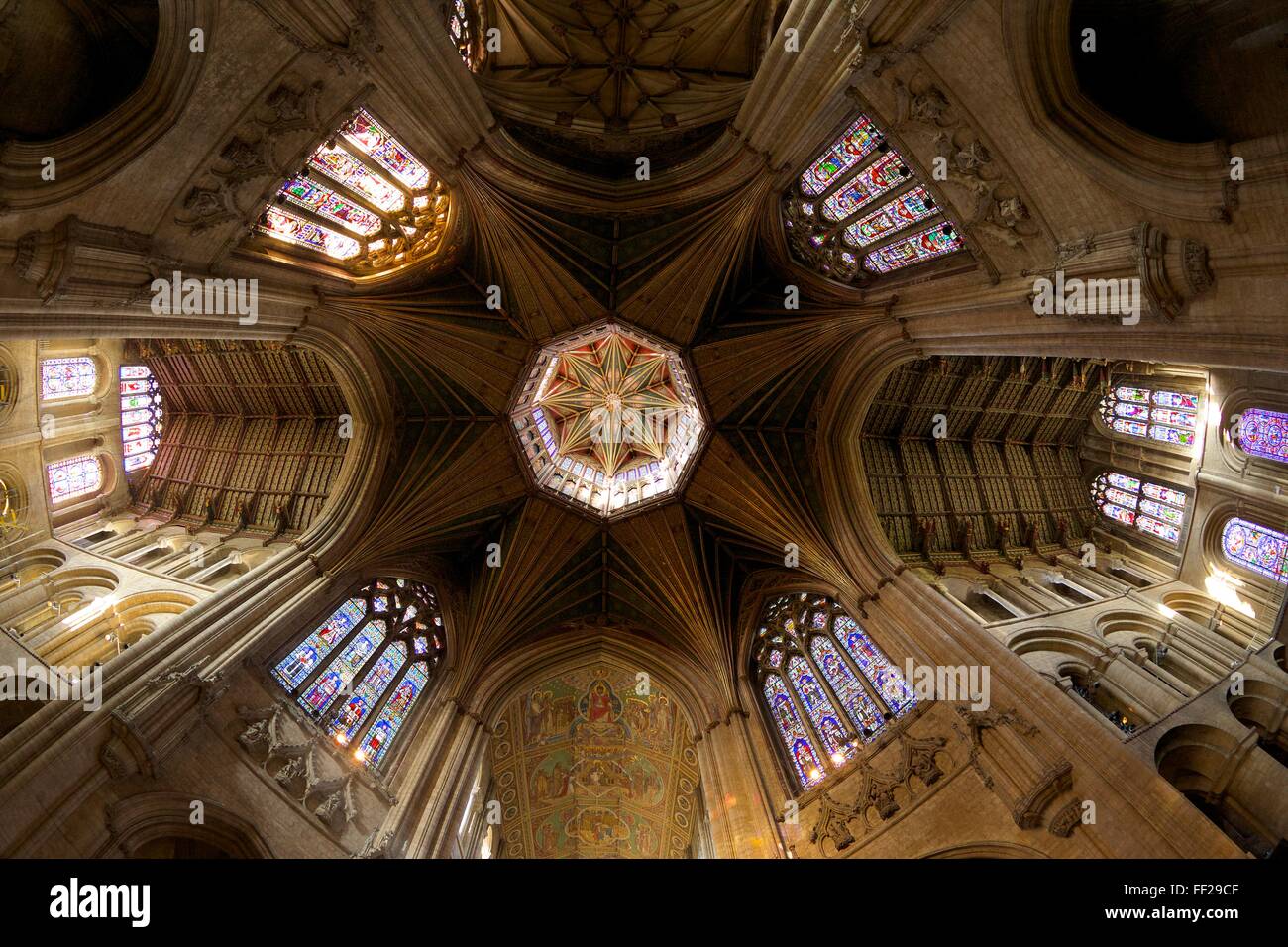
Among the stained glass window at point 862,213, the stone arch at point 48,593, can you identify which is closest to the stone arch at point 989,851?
the stained glass window at point 862,213

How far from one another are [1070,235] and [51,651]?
1640 centimetres

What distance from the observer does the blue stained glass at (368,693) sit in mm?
12119

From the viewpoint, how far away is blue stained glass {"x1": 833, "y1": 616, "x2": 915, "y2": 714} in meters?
12.0

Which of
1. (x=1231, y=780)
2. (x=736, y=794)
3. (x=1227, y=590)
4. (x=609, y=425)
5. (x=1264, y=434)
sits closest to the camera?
(x=1231, y=780)

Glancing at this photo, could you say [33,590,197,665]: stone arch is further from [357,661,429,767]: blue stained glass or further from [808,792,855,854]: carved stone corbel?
[808,792,855,854]: carved stone corbel

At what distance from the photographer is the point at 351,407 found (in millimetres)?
15344

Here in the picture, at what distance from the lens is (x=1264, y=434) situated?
37.9 ft

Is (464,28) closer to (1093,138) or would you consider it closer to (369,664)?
(1093,138)

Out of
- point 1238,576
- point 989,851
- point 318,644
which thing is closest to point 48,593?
point 318,644

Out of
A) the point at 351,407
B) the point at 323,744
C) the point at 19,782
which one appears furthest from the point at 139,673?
the point at 351,407

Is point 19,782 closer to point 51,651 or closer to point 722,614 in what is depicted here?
point 51,651

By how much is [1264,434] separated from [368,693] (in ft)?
63.1

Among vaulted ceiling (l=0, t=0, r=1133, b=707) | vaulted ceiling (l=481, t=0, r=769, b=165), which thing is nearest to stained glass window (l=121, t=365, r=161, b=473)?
vaulted ceiling (l=0, t=0, r=1133, b=707)
